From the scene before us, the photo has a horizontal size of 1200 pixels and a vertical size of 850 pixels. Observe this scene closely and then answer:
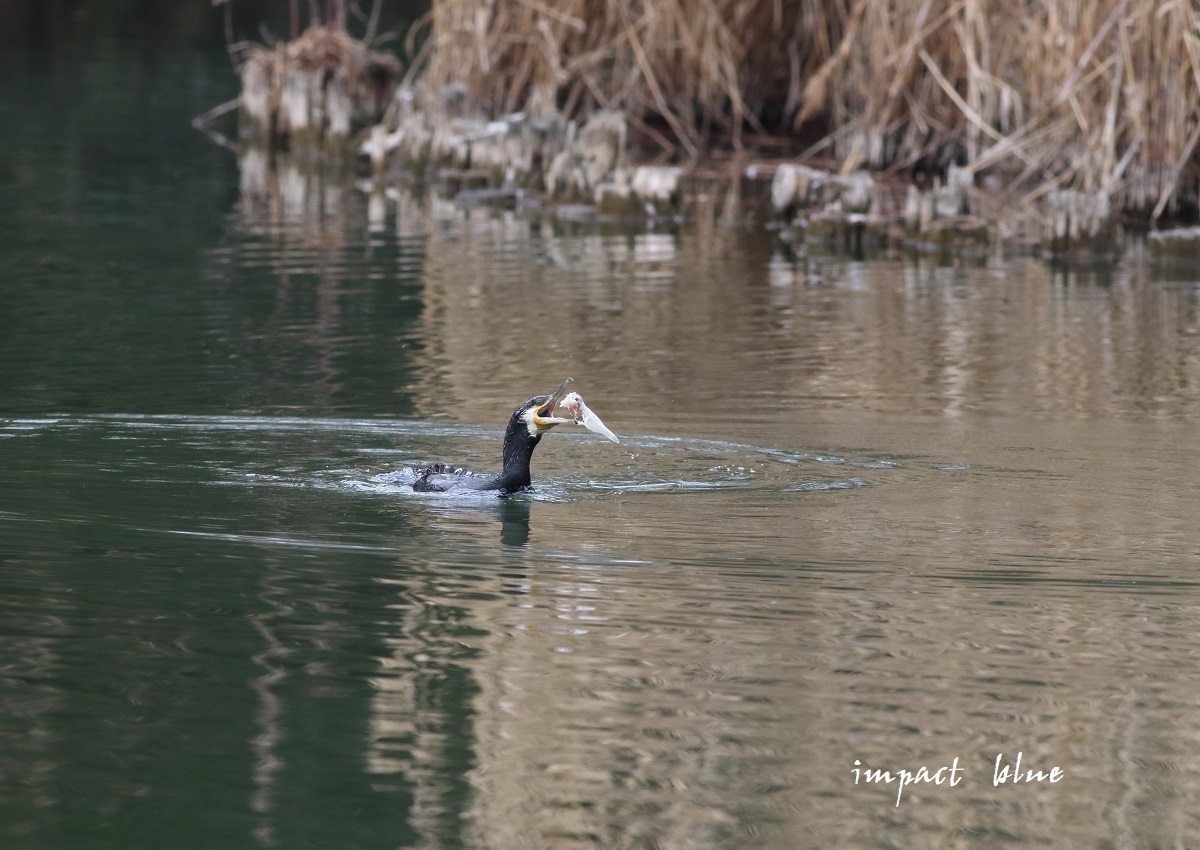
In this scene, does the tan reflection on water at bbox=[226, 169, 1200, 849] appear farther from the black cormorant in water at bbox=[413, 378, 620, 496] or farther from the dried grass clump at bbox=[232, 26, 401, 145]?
the dried grass clump at bbox=[232, 26, 401, 145]

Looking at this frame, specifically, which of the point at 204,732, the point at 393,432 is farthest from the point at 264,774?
the point at 393,432

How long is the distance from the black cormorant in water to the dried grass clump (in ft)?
60.8

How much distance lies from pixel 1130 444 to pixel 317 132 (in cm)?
1900

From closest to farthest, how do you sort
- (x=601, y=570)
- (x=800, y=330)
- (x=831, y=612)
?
(x=831, y=612) < (x=601, y=570) < (x=800, y=330)

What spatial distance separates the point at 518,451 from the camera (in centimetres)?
927

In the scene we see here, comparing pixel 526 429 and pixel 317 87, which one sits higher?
pixel 317 87

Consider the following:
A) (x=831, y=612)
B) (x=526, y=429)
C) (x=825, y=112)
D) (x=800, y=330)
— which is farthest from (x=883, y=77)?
(x=831, y=612)

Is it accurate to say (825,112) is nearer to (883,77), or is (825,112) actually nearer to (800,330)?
(883,77)

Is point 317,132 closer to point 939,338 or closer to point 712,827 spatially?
point 939,338

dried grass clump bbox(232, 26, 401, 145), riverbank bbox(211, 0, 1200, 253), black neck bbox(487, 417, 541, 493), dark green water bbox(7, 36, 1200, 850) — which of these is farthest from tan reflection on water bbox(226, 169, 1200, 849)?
dried grass clump bbox(232, 26, 401, 145)

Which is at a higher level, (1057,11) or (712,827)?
(1057,11)

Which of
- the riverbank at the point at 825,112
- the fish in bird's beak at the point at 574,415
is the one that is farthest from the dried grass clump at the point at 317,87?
the fish in bird's beak at the point at 574,415

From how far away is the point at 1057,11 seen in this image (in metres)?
18.0

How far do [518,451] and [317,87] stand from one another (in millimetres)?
19038
